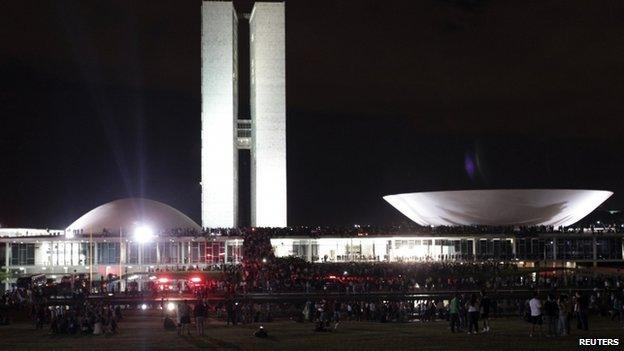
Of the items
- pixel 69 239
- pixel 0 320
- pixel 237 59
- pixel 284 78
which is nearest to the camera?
pixel 0 320

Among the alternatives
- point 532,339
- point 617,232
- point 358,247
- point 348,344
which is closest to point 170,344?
point 348,344

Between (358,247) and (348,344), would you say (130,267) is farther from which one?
(348,344)

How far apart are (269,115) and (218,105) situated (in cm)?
441

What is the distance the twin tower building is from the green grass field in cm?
4962

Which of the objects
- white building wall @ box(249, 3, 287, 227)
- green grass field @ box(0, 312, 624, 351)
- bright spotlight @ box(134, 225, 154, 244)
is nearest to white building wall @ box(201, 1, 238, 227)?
white building wall @ box(249, 3, 287, 227)

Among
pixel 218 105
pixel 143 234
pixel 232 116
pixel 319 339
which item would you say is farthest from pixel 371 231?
pixel 319 339

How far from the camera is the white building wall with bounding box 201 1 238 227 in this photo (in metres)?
79.1

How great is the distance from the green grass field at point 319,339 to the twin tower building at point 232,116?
49.6 metres

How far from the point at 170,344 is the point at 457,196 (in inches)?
1913

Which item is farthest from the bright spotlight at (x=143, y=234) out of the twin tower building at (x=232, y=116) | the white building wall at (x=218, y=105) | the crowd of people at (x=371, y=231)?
the white building wall at (x=218, y=105)

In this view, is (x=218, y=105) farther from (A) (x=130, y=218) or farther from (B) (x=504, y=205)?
(B) (x=504, y=205)

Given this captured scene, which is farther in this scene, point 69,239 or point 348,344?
point 69,239

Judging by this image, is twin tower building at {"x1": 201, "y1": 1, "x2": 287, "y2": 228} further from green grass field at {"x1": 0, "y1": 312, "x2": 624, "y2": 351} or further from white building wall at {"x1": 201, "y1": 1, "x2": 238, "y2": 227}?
green grass field at {"x1": 0, "y1": 312, "x2": 624, "y2": 351}

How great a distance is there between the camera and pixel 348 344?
22.7 metres
